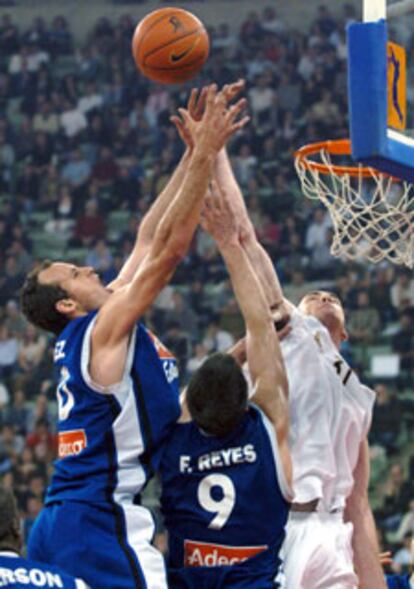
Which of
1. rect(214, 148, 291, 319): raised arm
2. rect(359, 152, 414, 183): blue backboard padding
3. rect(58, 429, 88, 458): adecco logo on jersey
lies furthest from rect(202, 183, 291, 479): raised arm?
rect(58, 429, 88, 458): adecco logo on jersey

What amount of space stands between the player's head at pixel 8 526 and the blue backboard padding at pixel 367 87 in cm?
167

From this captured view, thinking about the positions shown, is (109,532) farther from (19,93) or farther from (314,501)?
(19,93)

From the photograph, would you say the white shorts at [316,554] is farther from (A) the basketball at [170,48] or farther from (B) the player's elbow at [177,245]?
(A) the basketball at [170,48]

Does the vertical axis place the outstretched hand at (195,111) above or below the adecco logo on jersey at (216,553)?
above

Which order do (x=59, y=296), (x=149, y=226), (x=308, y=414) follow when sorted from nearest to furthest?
(x=59, y=296) < (x=308, y=414) < (x=149, y=226)

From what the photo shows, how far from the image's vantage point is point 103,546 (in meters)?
4.38

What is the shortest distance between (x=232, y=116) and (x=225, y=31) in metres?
14.2

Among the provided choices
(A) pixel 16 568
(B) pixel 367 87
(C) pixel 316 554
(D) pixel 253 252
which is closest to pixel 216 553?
(C) pixel 316 554

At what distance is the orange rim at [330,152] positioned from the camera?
6.58 metres

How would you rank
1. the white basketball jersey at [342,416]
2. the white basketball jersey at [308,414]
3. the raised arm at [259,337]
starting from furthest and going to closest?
the white basketball jersey at [342,416], the white basketball jersey at [308,414], the raised arm at [259,337]

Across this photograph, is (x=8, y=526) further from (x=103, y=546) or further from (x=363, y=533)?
(x=363, y=533)

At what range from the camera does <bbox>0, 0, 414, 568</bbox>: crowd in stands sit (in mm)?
12789

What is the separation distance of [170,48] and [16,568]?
7.67ft

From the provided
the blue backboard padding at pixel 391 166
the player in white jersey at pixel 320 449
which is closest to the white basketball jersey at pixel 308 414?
the player in white jersey at pixel 320 449
